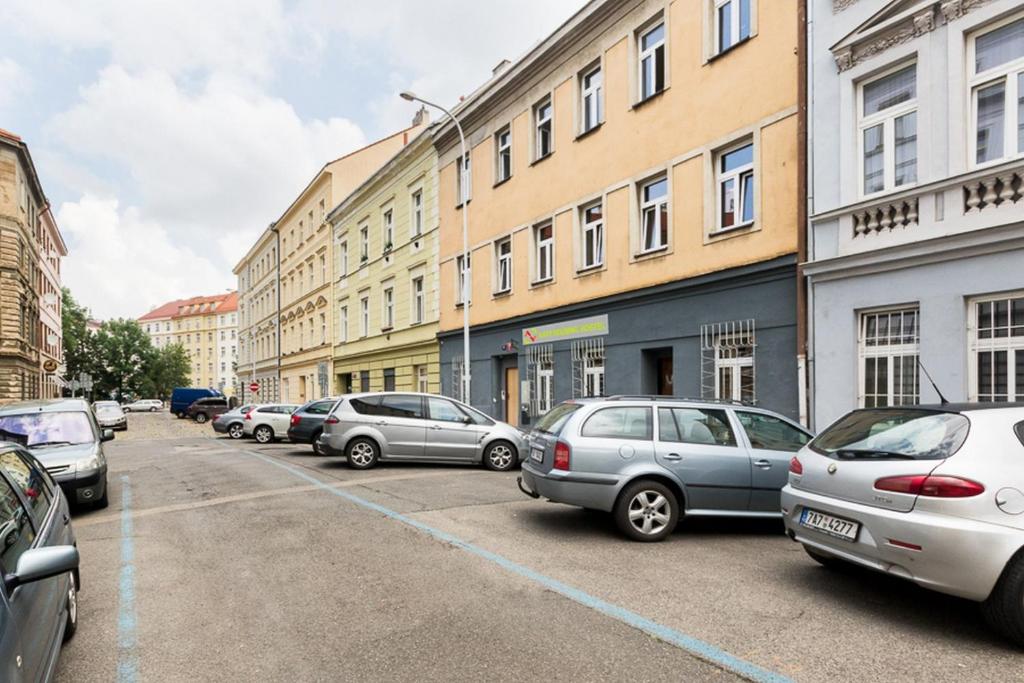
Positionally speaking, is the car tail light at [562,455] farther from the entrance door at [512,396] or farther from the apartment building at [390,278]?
the apartment building at [390,278]

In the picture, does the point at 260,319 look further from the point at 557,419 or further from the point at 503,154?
the point at 557,419

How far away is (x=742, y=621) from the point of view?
468cm

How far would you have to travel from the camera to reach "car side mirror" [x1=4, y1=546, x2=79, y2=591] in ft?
9.29

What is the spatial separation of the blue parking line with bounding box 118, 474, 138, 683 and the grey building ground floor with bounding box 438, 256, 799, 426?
9.54 meters

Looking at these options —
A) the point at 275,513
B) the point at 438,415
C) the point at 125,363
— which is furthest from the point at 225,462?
the point at 125,363

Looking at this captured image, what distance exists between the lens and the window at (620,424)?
7348mm

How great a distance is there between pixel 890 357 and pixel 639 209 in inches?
271

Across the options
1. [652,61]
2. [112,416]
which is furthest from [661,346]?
[112,416]

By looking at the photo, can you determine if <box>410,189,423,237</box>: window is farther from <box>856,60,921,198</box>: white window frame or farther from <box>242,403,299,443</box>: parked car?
<box>856,60,921,198</box>: white window frame

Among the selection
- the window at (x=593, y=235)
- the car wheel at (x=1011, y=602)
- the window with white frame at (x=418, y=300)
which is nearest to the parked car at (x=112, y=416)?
the window with white frame at (x=418, y=300)

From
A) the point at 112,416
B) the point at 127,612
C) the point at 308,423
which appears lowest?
the point at 112,416

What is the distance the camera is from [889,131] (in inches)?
410

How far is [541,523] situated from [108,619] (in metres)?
4.39

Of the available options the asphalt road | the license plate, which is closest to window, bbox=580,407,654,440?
the asphalt road
